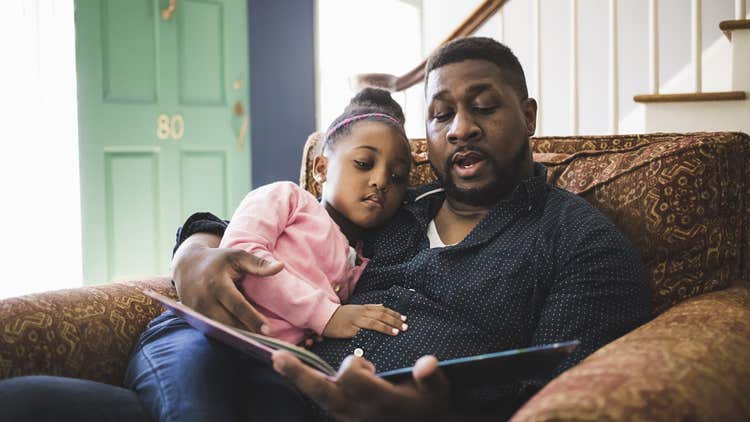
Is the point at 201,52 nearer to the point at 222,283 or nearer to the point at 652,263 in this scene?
the point at 222,283

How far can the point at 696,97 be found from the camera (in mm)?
2467

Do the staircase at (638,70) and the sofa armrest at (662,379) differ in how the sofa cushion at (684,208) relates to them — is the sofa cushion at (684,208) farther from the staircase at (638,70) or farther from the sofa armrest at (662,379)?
the staircase at (638,70)

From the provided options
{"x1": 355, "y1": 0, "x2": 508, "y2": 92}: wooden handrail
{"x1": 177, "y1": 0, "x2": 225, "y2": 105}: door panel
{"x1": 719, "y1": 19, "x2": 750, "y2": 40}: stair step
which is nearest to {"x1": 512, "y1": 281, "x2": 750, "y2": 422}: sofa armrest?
{"x1": 719, "y1": 19, "x2": 750, "y2": 40}: stair step

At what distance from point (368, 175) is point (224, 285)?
0.47 metres

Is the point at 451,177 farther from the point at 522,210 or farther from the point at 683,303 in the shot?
the point at 683,303

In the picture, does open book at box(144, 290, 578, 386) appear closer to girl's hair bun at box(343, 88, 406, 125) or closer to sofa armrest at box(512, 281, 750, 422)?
sofa armrest at box(512, 281, 750, 422)

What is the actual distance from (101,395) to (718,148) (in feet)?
4.15

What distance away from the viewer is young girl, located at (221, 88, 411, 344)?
1.20 m

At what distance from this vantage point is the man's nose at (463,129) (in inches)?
52.0

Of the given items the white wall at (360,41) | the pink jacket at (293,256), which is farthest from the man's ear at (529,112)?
the white wall at (360,41)

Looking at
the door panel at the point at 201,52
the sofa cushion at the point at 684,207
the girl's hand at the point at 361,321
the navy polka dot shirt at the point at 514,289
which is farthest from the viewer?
the door panel at the point at 201,52

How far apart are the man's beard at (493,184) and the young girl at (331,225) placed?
14cm

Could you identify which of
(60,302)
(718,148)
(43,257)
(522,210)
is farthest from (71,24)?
(718,148)

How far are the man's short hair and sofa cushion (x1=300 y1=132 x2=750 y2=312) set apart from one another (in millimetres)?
281
